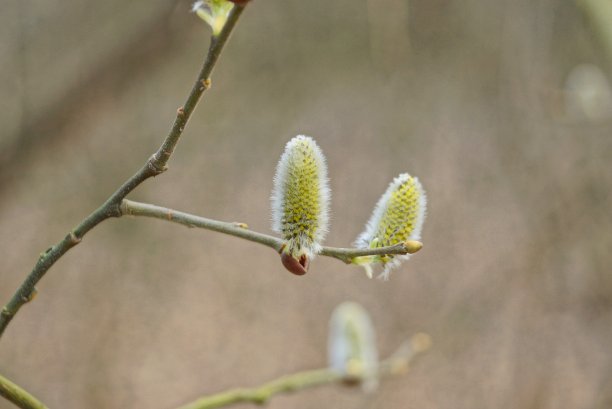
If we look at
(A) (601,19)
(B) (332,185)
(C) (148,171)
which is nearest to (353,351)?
(C) (148,171)

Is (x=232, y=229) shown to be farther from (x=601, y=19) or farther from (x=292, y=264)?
(x=601, y=19)

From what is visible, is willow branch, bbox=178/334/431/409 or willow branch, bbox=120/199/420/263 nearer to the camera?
willow branch, bbox=120/199/420/263

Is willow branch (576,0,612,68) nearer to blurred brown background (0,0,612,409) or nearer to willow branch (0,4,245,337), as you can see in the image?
blurred brown background (0,0,612,409)

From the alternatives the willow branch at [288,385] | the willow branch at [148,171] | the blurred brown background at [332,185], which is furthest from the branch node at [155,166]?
the blurred brown background at [332,185]

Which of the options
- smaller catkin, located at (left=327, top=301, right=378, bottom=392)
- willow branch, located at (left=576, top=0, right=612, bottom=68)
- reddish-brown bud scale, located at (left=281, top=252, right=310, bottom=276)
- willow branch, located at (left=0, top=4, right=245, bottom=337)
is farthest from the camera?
willow branch, located at (left=576, top=0, right=612, bottom=68)

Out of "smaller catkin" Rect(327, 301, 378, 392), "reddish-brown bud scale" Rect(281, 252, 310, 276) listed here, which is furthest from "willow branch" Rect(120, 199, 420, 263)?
"smaller catkin" Rect(327, 301, 378, 392)

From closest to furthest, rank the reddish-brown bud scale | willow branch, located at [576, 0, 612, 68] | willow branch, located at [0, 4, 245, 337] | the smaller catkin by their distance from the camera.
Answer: willow branch, located at [0, 4, 245, 337], the reddish-brown bud scale, the smaller catkin, willow branch, located at [576, 0, 612, 68]

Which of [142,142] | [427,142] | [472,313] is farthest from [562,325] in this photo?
[142,142]
